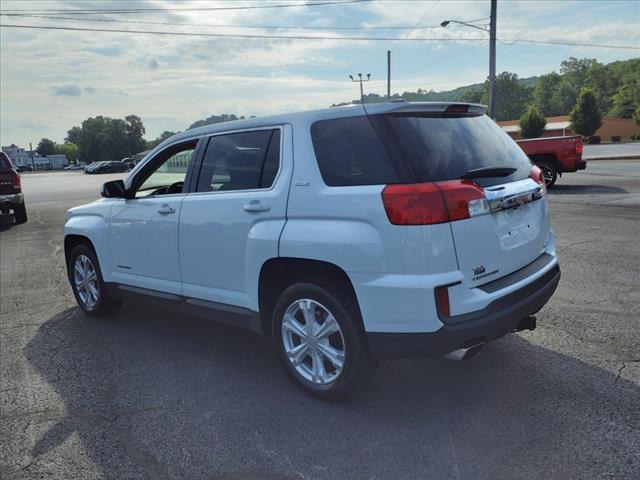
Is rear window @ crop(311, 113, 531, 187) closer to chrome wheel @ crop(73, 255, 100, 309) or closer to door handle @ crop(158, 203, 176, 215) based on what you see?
door handle @ crop(158, 203, 176, 215)

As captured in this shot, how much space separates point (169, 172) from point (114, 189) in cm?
55

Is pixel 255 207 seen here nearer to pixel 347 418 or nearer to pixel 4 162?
pixel 347 418

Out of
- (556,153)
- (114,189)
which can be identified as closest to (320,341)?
(114,189)

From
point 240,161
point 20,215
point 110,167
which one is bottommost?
point 110,167

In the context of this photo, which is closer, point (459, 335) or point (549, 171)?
point (459, 335)

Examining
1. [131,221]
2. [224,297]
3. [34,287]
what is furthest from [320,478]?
[34,287]

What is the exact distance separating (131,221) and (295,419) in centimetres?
249

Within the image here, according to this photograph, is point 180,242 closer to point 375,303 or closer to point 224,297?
point 224,297

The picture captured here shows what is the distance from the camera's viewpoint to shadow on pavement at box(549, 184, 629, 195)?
13.8 metres

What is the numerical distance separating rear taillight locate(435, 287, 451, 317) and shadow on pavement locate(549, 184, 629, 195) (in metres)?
12.5

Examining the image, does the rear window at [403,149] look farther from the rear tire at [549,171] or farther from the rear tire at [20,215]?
the rear tire at [20,215]

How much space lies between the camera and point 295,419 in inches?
133

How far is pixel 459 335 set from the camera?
2967mm

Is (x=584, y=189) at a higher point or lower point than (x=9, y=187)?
lower
